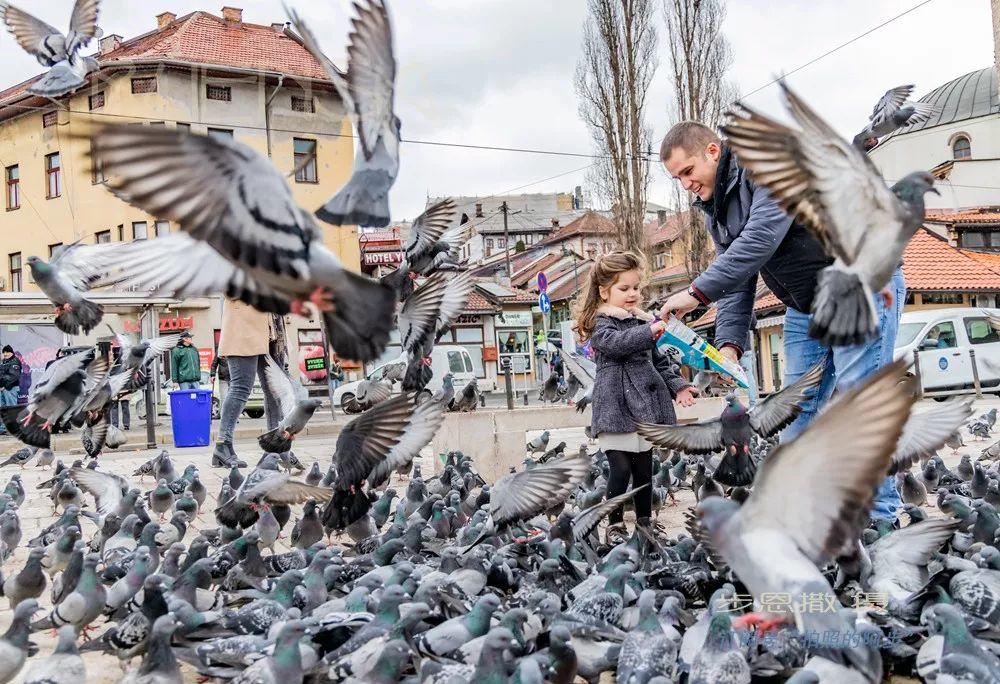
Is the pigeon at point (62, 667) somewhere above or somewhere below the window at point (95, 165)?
below

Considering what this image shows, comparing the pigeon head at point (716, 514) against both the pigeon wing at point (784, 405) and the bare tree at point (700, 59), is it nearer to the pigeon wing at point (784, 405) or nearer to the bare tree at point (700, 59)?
the pigeon wing at point (784, 405)

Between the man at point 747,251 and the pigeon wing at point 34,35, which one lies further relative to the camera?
Result: the pigeon wing at point 34,35

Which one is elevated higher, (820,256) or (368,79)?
(368,79)

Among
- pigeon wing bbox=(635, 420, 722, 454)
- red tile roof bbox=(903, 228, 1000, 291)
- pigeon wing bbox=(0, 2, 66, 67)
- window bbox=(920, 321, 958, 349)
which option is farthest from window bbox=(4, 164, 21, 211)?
pigeon wing bbox=(635, 420, 722, 454)

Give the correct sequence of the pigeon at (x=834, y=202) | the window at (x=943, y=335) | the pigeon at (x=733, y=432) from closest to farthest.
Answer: the pigeon at (x=834, y=202)
the pigeon at (x=733, y=432)
the window at (x=943, y=335)

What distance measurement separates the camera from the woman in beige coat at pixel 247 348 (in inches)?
259

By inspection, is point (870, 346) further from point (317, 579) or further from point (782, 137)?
point (317, 579)

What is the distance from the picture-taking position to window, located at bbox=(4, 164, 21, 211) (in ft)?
96.7

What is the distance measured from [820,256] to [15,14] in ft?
17.3

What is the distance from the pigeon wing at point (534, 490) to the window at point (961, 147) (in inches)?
1550

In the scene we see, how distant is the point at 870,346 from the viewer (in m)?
3.87

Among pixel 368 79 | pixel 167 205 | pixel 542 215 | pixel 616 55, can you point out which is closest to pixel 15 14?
pixel 368 79

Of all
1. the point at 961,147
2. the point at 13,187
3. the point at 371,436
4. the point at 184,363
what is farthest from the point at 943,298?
the point at 13,187

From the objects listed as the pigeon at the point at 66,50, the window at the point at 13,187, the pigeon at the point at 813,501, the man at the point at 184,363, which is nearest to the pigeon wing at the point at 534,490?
the pigeon at the point at 813,501
